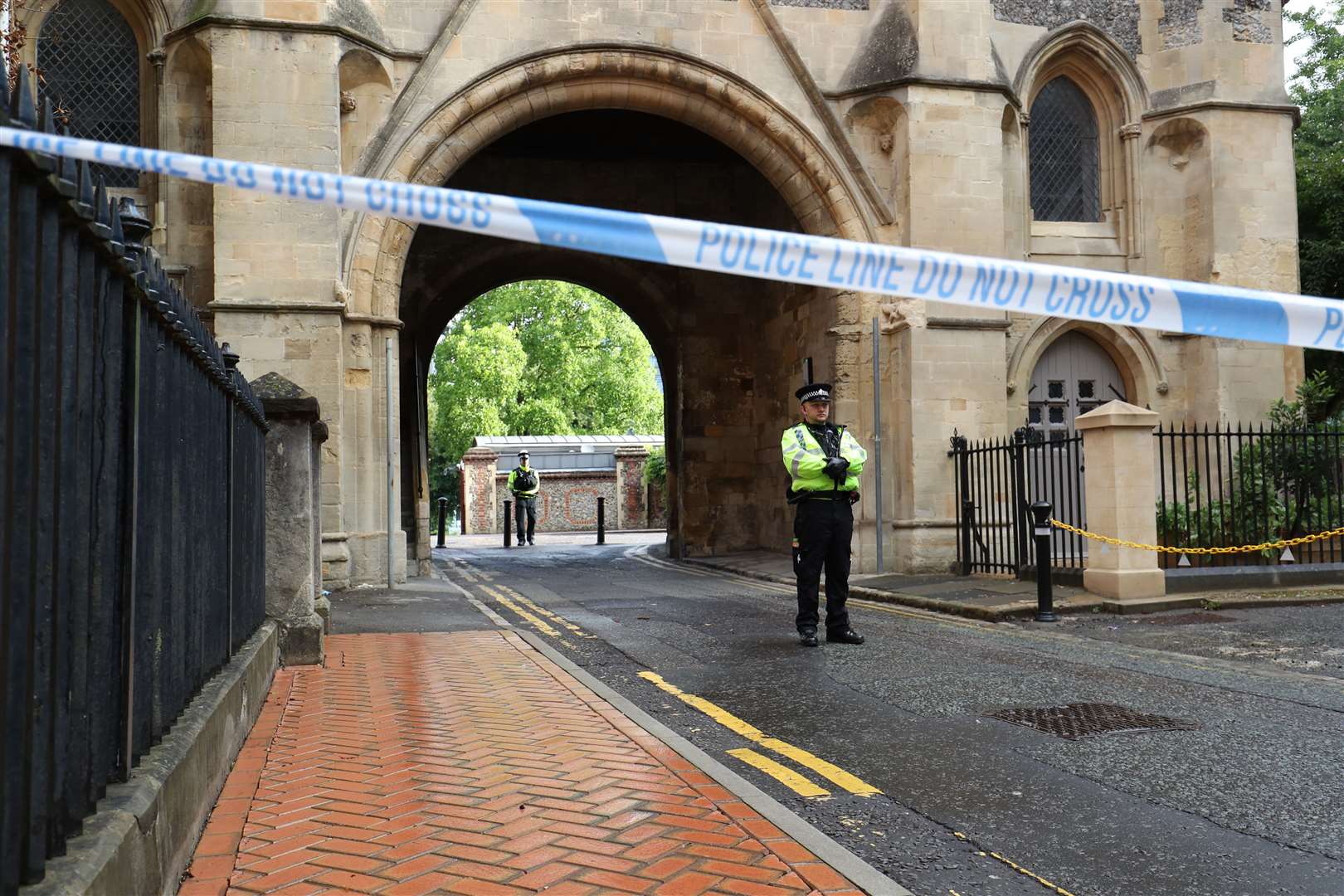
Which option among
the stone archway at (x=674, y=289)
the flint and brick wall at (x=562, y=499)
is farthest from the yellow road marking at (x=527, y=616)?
the flint and brick wall at (x=562, y=499)

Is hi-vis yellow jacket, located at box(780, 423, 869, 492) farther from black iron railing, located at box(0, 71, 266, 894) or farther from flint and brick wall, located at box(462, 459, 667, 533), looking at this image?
flint and brick wall, located at box(462, 459, 667, 533)

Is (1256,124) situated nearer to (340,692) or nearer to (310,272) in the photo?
(310,272)

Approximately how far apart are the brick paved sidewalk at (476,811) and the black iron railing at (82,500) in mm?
496

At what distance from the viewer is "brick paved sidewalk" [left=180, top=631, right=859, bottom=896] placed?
3.24 meters

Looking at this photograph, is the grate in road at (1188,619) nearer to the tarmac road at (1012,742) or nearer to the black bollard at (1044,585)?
the tarmac road at (1012,742)

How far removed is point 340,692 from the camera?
20.3ft

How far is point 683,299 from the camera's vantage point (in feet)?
67.3

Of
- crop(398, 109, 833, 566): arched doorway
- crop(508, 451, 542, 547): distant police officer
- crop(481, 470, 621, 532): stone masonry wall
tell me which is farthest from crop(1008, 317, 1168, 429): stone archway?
crop(481, 470, 621, 532): stone masonry wall

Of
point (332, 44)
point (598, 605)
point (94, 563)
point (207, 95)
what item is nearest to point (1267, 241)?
point (598, 605)

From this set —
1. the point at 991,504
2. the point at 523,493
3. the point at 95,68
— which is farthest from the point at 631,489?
the point at 95,68

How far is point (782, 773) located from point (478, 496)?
36.6 m

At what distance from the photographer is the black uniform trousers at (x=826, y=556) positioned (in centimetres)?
830

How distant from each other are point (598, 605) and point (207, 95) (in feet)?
25.9

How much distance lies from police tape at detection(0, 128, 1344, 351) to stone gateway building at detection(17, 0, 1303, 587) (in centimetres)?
1076
